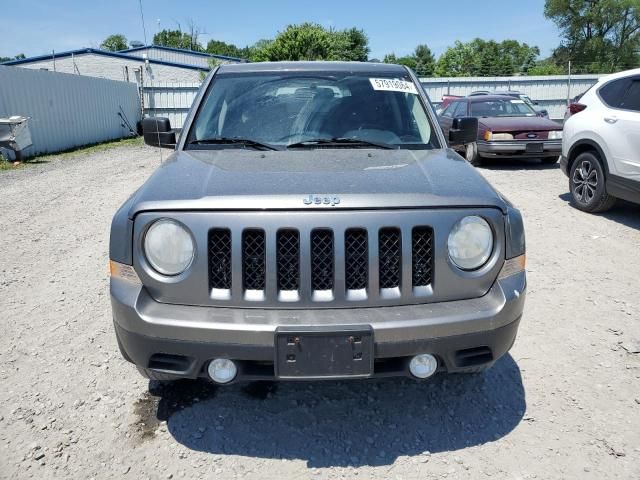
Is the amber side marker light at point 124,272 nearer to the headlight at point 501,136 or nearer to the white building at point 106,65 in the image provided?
the headlight at point 501,136

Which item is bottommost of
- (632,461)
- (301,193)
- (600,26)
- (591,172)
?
(632,461)

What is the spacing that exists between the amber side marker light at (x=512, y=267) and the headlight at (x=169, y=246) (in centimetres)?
139

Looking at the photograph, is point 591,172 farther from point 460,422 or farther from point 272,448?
point 272,448

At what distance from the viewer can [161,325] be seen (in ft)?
6.98

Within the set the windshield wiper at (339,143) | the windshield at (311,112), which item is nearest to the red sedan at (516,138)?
the windshield at (311,112)

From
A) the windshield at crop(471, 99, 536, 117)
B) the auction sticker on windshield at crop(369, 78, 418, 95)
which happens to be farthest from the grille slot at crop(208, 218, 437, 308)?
the windshield at crop(471, 99, 536, 117)

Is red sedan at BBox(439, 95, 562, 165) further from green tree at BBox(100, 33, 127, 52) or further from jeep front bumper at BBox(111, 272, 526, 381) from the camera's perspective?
green tree at BBox(100, 33, 127, 52)

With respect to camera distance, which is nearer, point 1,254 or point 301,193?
point 301,193

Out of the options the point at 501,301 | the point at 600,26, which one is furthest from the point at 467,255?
the point at 600,26

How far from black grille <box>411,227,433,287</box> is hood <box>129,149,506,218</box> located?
0.44 feet

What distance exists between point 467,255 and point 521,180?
784 centimetres

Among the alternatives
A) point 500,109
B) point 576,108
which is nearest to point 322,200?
point 576,108

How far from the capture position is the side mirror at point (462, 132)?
152 inches

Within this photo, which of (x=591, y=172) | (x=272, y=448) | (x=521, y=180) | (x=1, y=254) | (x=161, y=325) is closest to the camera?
(x=161, y=325)
